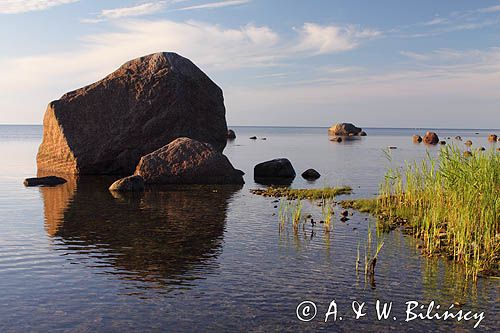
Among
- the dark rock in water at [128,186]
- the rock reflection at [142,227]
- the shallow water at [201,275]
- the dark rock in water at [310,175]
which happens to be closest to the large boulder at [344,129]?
the dark rock in water at [310,175]

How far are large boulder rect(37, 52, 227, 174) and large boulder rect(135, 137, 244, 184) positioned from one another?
534 cm

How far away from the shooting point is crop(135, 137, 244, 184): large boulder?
32.3m

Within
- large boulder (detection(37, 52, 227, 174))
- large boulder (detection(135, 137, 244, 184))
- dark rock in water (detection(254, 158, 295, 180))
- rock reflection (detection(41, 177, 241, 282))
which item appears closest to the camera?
rock reflection (detection(41, 177, 241, 282))

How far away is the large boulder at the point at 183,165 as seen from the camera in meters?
32.3

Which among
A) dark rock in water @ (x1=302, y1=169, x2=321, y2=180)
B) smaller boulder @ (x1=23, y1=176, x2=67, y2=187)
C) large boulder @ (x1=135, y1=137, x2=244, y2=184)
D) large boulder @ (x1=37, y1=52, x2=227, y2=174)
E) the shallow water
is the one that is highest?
large boulder @ (x1=37, y1=52, x2=227, y2=174)

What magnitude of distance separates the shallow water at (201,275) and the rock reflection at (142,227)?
0.22ft

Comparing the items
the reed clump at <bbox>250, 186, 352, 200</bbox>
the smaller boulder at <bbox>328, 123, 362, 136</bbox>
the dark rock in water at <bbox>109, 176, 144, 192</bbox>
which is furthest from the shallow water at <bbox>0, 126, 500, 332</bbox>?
the smaller boulder at <bbox>328, 123, 362, 136</bbox>

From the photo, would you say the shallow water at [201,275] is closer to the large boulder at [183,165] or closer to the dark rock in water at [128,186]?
the dark rock in water at [128,186]

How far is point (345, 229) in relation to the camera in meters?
18.5

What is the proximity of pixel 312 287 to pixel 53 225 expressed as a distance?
37.4 ft

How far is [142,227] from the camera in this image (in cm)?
1880

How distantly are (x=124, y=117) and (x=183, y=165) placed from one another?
25.7 feet

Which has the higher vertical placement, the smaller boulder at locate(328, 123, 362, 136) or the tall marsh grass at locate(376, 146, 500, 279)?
the smaller boulder at locate(328, 123, 362, 136)

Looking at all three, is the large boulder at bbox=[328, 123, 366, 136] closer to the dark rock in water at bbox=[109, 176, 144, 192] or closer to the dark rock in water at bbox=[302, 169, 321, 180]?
the dark rock in water at bbox=[302, 169, 321, 180]
